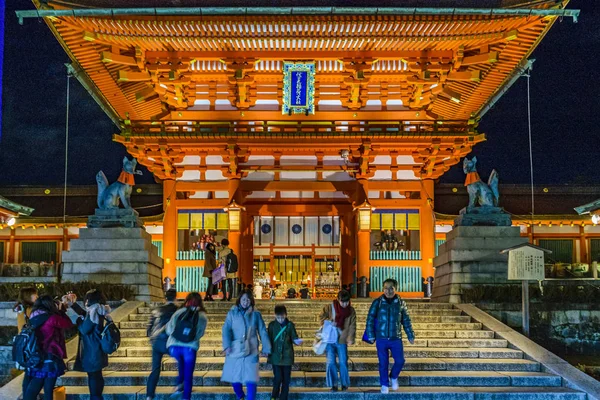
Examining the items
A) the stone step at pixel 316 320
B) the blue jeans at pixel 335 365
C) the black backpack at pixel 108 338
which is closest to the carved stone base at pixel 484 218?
the stone step at pixel 316 320

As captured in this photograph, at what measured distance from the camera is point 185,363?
10094 mm

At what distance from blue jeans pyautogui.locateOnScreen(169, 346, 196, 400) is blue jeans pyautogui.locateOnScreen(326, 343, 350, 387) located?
2.09 meters

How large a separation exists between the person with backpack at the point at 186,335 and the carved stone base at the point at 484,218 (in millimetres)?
9192

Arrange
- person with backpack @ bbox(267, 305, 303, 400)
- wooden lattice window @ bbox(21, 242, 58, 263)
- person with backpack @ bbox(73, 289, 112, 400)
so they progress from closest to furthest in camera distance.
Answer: person with backpack @ bbox(73, 289, 112, 400), person with backpack @ bbox(267, 305, 303, 400), wooden lattice window @ bbox(21, 242, 58, 263)

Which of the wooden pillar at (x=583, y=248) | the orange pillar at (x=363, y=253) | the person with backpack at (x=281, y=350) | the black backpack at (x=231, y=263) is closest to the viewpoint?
the person with backpack at (x=281, y=350)

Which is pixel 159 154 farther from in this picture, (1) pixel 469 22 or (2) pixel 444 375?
(2) pixel 444 375

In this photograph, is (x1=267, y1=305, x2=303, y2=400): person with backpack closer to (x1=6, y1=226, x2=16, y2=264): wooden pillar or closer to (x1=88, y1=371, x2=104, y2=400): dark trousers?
(x1=88, y1=371, x2=104, y2=400): dark trousers

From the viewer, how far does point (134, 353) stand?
1295 cm

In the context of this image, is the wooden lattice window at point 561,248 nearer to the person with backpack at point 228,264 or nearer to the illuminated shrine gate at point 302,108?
the illuminated shrine gate at point 302,108

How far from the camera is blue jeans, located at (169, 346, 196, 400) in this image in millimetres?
10016

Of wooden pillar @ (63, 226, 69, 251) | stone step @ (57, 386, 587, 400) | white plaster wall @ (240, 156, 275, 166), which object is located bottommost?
stone step @ (57, 386, 587, 400)

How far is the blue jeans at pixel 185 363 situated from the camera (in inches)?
394

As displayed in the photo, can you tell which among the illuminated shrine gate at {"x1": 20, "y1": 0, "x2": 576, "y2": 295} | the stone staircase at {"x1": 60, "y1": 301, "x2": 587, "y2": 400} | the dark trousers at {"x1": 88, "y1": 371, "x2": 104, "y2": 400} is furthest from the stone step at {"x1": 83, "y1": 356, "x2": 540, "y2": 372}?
the illuminated shrine gate at {"x1": 20, "y1": 0, "x2": 576, "y2": 295}

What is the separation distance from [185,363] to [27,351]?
80.6 inches
